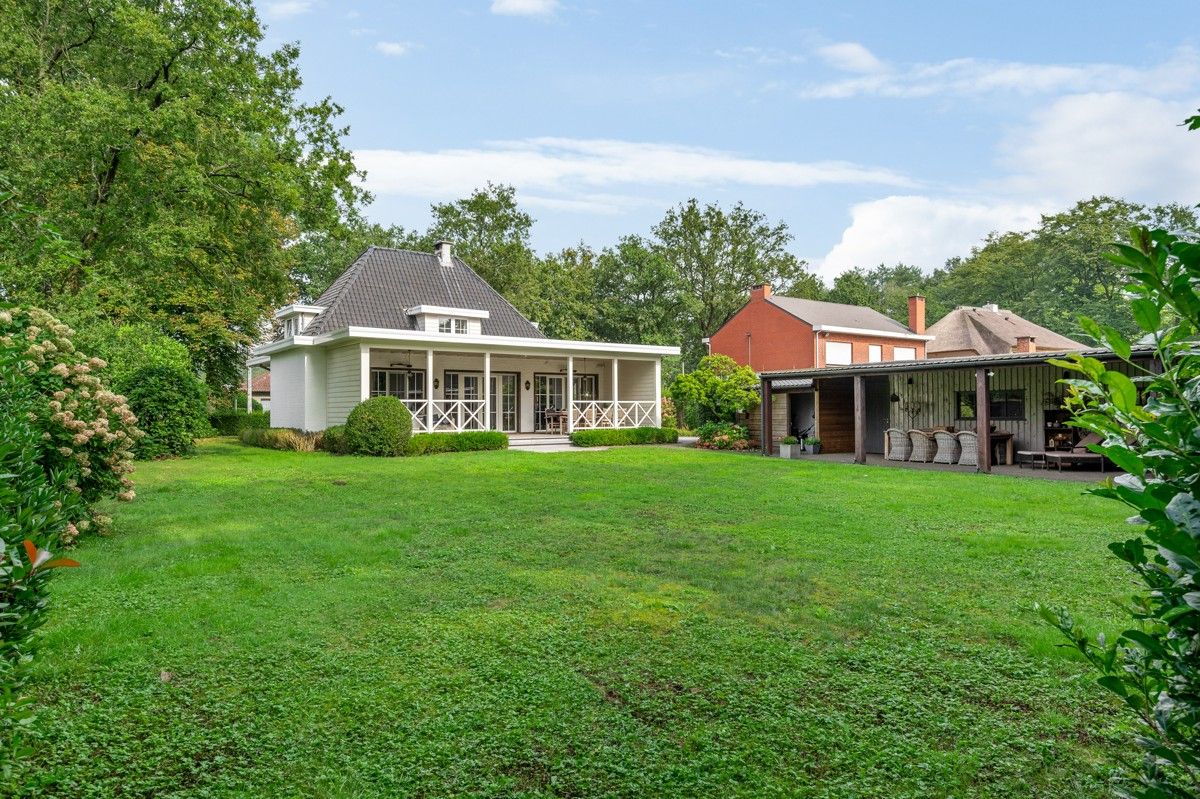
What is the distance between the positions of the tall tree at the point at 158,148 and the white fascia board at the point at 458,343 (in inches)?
79.5

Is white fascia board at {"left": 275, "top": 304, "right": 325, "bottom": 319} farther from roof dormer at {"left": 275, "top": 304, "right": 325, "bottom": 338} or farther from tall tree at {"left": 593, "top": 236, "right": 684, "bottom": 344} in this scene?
tall tree at {"left": 593, "top": 236, "right": 684, "bottom": 344}

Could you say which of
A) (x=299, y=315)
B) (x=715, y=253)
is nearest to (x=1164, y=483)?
(x=299, y=315)

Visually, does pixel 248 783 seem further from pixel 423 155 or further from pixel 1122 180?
pixel 1122 180

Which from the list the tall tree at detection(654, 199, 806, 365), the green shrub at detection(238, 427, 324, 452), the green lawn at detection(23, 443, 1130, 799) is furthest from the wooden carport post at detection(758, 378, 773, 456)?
the tall tree at detection(654, 199, 806, 365)

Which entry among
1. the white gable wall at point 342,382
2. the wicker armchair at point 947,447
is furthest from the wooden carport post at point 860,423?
the white gable wall at point 342,382

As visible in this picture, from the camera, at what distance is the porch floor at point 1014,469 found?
41.3ft

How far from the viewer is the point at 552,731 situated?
2.98 m

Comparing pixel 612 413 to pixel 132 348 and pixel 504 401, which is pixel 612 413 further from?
pixel 132 348

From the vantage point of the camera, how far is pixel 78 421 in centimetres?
595

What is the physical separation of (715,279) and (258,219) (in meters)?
29.8

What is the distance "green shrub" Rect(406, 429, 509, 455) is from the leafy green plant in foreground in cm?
1615

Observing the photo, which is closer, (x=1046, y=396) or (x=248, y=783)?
(x=248, y=783)

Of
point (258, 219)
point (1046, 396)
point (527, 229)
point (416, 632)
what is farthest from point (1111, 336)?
point (527, 229)

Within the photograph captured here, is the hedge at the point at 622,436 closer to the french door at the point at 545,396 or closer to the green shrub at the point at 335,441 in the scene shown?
the french door at the point at 545,396
